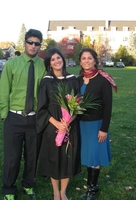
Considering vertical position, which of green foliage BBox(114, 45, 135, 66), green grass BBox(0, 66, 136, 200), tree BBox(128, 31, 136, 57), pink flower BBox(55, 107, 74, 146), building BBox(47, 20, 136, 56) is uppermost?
building BBox(47, 20, 136, 56)

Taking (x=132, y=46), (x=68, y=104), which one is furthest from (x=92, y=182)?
(x=132, y=46)

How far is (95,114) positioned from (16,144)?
1156mm

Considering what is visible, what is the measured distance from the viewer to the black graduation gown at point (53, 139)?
3697 mm

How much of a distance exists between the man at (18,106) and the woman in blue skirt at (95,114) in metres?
0.60

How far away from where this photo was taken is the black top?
3906 mm

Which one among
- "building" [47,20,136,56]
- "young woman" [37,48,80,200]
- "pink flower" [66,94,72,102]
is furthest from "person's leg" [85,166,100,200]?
"building" [47,20,136,56]

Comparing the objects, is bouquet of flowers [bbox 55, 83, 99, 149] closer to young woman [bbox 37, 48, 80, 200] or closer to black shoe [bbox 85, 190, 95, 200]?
young woman [bbox 37, 48, 80, 200]

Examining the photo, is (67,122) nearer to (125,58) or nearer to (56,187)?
(56,187)

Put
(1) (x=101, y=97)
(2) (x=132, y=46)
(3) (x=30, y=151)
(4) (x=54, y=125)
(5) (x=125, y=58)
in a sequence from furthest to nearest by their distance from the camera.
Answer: (2) (x=132, y=46)
(5) (x=125, y=58)
(3) (x=30, y=151)
(1) (x=101, y=97)
(4) (x=54, y=125)

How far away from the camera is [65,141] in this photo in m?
3.73

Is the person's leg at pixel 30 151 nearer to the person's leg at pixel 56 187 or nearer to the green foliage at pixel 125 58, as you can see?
the person's leg at pixel 56 187

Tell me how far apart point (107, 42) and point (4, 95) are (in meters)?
92.8

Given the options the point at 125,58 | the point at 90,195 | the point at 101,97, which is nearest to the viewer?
the point at 101,97

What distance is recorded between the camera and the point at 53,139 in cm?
376
